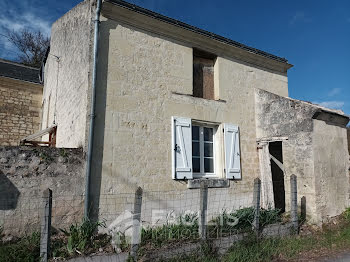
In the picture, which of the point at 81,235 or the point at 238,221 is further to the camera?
the point at 238,221

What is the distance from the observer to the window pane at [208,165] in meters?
7.32

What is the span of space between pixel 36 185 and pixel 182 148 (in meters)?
3.20

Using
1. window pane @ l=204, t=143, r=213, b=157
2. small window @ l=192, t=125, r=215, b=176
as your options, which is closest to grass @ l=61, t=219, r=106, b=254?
small window @ l=192, t=125, r=215, b=176

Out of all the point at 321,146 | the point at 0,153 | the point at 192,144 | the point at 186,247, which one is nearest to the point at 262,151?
the point at 321,146

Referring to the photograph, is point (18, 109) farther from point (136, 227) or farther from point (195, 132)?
point (136, 227)

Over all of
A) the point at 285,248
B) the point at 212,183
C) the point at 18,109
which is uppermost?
the point at 18,109

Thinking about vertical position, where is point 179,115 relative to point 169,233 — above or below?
above

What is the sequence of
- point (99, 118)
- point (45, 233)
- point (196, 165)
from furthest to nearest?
point (196, 165), point (99, 118), point (45, 233)

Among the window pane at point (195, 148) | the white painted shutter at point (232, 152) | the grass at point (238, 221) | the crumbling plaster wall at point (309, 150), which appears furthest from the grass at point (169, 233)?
the crumbling plaster wall at point (309, 150)

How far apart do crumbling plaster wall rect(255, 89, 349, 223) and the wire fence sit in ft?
2.64

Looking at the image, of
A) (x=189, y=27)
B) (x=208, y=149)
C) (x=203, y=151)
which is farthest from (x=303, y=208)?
(x=189, y=27)

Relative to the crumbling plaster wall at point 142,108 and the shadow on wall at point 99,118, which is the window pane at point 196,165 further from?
the shadow on wall at point 99,118

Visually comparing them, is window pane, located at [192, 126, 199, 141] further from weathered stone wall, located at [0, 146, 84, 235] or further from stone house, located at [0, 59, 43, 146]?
stone house, located at [0, 59, 43, 146]

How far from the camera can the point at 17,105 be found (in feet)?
33.0
